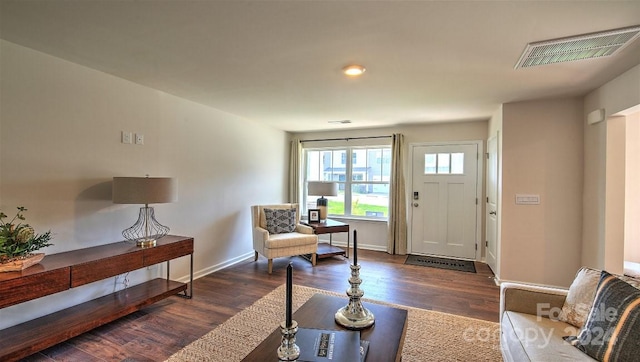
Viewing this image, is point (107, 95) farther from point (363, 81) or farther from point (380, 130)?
point (380, 130)

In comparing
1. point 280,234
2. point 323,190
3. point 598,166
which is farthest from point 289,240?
point 598,166

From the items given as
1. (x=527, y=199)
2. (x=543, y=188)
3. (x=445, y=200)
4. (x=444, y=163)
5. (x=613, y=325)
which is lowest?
(x=613, y=325)

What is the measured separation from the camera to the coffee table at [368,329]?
1468 mm

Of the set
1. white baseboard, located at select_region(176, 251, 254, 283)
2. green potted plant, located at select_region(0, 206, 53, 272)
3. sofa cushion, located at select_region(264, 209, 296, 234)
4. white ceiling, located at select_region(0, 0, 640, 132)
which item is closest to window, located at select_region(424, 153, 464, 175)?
white ceiling, located at select_region(0, 0, 640, 132)

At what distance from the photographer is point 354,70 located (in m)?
2.56

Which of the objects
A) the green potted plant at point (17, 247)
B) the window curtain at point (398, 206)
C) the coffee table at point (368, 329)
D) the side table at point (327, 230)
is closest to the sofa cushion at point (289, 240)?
the side table at point (327, 230)

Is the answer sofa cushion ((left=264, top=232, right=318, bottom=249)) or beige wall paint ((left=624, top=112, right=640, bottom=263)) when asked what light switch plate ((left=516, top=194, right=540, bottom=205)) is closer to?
beige wall paint ((left=624, top=112, right=640, bottom=263))

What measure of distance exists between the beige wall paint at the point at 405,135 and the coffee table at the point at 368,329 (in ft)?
11.1

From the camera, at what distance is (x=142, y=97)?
3135 millimetres

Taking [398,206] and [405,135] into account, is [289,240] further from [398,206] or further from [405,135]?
[405,135]

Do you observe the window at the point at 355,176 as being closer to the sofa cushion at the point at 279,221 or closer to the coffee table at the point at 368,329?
the sofa cushion at the point at 279,221

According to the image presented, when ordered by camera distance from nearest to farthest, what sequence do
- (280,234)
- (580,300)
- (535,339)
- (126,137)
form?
1. (535,339)
2. (580,300)
3. (126,137)
4. (280,234)

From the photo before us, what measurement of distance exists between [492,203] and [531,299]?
2.60 m

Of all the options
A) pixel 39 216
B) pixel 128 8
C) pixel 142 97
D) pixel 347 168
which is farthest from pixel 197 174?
pixel 347 168
